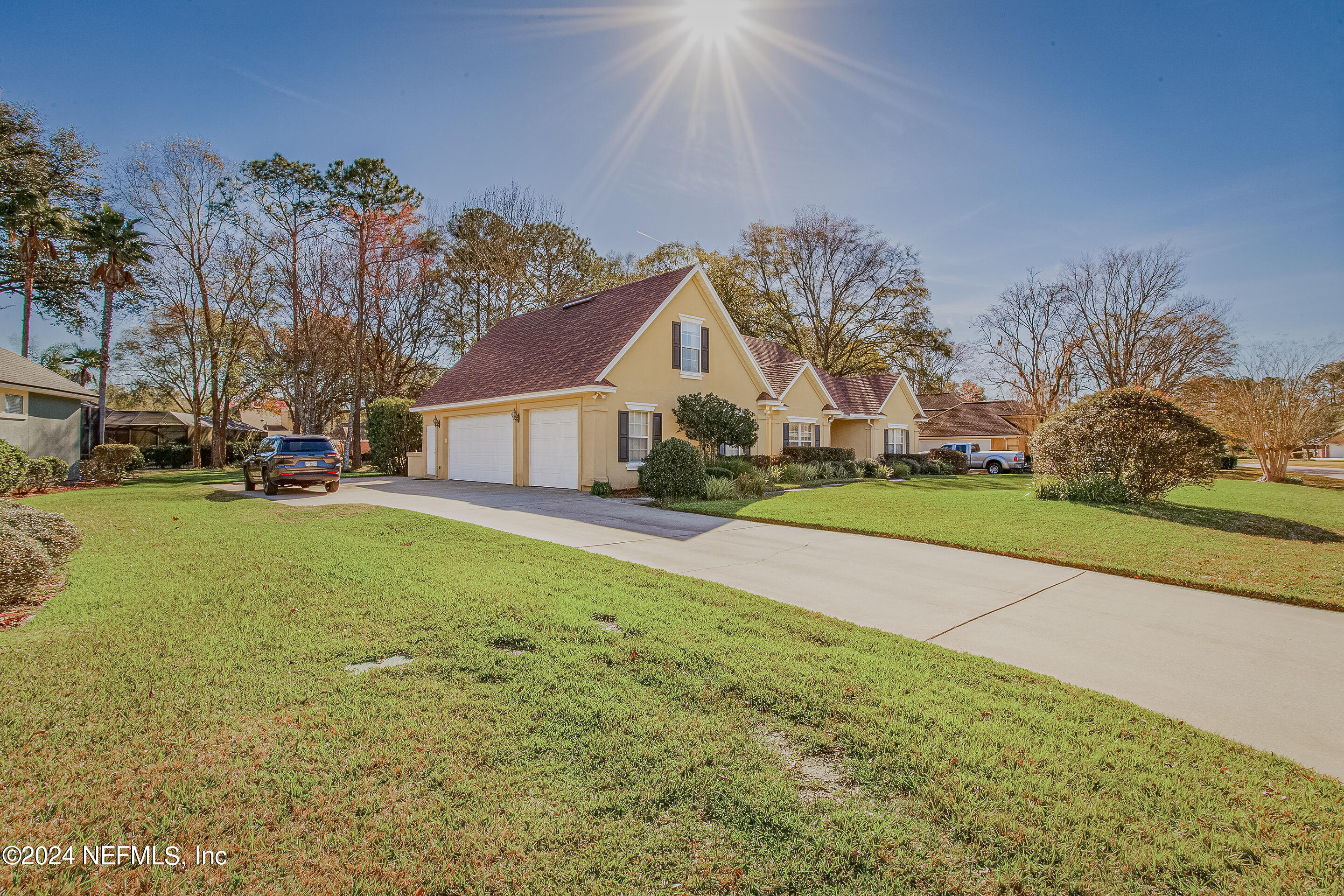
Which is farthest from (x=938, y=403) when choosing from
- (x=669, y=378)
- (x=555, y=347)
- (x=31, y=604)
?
(x=31, y=604)

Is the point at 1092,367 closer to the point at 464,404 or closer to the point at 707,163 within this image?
the point at 707,163

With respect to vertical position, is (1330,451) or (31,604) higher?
(1330,451)

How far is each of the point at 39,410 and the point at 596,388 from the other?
19.8 metres

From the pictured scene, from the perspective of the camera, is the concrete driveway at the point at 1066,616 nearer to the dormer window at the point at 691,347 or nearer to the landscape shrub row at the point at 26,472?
the dormer window at the point at 691,347

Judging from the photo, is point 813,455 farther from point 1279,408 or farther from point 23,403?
point 23,403

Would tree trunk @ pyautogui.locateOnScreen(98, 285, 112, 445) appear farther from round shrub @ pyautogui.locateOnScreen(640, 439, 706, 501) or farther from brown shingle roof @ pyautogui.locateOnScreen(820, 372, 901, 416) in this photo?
brown shingle roof @ pyautogui.locateOnScreen(820, 372, 901, 416)

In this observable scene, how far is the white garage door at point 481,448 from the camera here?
65.9 feet

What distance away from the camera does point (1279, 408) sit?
27.0m

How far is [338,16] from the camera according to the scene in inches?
464

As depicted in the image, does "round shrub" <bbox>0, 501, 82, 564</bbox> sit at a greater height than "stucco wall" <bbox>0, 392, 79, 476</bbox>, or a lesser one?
lesser

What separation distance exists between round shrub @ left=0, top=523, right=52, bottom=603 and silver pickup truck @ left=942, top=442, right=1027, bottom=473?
3688 centimetres

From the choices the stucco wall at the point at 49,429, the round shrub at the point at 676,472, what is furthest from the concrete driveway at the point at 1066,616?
the stucco wall at the point at 49,429

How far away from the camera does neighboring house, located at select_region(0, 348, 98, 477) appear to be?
60.3 feet
